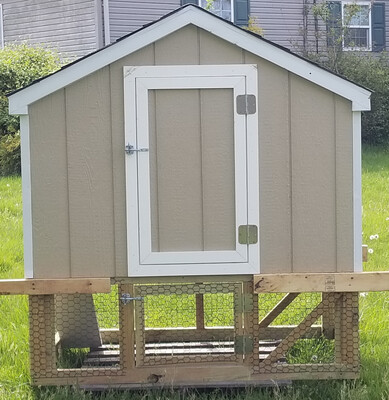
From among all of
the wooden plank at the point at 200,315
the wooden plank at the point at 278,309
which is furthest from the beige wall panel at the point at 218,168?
Result: the wooden plank at the point at 200,315

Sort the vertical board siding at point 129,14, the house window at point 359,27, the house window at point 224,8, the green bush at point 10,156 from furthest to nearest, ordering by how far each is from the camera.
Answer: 1. the house window at point 224,8
2. the house window at point 359,27
3. the vertical board siding at point 129,14
4. the green bush at point 10,156

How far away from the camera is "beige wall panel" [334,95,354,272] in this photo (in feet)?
12.5

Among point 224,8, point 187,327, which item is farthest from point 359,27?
point 187,327

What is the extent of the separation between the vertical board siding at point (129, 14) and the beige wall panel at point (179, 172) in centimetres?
1254

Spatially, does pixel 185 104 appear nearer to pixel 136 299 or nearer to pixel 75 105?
pixel 75 105

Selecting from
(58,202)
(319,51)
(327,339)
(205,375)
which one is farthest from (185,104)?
(319,51)

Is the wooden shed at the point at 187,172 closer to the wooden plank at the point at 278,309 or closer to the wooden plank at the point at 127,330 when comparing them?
the wooden plank at the point at 127,330

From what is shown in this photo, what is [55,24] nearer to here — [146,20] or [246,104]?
[146,20]

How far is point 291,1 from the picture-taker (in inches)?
677

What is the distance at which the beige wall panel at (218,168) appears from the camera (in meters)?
3.75

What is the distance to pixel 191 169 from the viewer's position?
12.4 ft

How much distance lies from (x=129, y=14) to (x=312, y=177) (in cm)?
1299

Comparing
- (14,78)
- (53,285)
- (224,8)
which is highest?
(224,8)

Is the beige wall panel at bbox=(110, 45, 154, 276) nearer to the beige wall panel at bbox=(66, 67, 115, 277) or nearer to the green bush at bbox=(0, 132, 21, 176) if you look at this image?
the beige wall panel at bbox=(66, 67, 115, 277)
